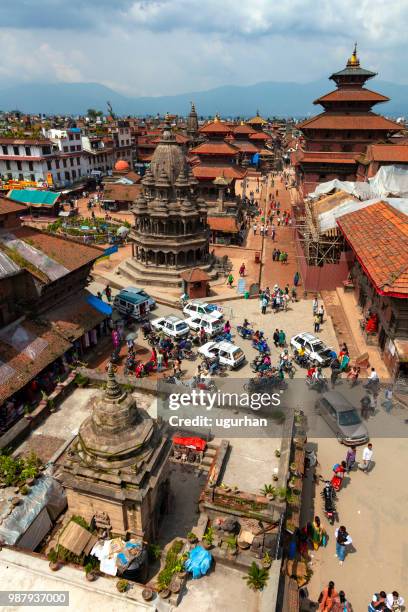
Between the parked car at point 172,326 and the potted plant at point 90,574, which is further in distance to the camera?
the parked car at point 172,326

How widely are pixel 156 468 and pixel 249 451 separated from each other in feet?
12.5

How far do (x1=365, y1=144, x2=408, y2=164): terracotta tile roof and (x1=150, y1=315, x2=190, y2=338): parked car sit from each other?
29047mm

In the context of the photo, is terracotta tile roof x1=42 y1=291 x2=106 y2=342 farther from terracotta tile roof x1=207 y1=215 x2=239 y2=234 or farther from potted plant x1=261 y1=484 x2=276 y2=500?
terracotta tile roof x1=207 y1=215 x2=239 y2=234

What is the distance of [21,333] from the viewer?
66.5ft

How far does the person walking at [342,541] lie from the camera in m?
13.2

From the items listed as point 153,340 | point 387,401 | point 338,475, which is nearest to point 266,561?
point 338,475

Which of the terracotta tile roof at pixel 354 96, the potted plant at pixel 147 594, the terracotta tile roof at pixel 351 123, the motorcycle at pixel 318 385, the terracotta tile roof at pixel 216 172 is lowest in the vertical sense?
the motorcycle at pixel 318 385

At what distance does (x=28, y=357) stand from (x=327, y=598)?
15.2m

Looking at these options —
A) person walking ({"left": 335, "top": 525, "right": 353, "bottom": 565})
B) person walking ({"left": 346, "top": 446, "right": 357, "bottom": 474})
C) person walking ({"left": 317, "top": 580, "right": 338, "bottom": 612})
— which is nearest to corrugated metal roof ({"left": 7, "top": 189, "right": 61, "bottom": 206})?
person walking ({"left": 346, "top": 446, "right": 357, "bottom": 474})

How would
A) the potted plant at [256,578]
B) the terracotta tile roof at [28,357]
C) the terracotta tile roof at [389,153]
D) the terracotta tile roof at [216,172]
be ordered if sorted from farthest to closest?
the terracotta tile roof at [216,172]
the terracotta tile roof at [389,153]
the terracotta tile roof at [28,357]
the potted plant at [256,578]

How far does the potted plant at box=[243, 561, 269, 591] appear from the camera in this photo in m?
9.98

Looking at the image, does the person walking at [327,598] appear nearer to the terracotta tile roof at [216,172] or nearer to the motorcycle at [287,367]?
the motorcycle at [287,367]

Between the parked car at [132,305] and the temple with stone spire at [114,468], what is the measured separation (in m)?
17.9

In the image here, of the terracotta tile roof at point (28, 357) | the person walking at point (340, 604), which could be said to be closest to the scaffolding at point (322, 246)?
the terracotta tile roof at point (28, 357)
